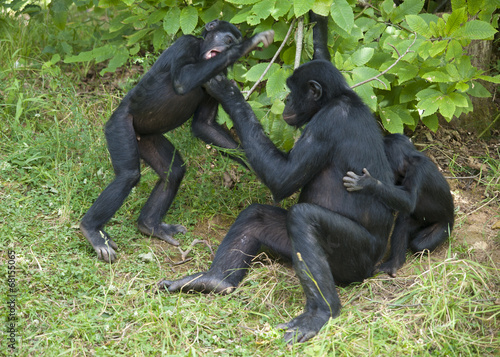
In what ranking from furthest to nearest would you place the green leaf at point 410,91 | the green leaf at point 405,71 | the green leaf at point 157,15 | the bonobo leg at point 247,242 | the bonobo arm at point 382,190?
the green leaf at point 157,15
the green leaf at point 410,91
the green leaf at point 405,71
the bonobo leg at point 247,242
the bonobo arm at point 382,190

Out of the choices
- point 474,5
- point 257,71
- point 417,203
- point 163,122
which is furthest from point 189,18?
point 417,203

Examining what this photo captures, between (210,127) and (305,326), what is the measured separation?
261 cm

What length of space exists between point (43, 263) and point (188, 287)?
134cm

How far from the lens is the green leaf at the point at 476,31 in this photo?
530 centimetres

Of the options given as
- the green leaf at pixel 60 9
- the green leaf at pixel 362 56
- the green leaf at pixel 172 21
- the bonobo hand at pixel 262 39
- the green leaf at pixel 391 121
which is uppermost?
the green leaf at pixel 60 9

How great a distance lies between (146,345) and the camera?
13.0 ft

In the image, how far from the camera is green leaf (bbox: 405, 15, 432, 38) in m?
5.44

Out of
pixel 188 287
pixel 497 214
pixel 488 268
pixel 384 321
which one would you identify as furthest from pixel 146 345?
pixel 497 214

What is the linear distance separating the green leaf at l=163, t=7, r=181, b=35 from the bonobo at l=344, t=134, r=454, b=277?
260 centimetres

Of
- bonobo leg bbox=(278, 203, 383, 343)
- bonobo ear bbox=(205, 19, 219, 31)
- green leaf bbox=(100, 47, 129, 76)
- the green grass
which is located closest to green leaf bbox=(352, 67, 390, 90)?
bonobo ear bbox=(205, 19, 219, 31)

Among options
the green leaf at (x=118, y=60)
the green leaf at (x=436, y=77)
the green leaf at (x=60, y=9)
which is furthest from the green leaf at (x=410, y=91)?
the green leaf at (x=60, y=9)

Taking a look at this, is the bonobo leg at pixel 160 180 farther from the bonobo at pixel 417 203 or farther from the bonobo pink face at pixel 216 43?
the bonobo at pixel 417 203

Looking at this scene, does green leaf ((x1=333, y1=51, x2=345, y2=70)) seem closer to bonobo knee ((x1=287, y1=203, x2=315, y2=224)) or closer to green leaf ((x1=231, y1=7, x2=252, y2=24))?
green leaf ((x1=231, y1=7, x2=252, y2=24))

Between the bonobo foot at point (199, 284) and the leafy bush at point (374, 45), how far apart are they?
5.21 feet
